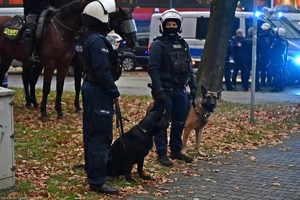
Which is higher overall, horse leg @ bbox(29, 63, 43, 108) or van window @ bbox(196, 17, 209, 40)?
van window @ bbox(196, 17, 209, 40)

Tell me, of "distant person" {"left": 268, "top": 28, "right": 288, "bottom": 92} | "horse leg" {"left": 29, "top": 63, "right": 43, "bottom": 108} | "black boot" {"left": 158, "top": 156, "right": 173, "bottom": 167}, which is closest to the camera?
"black boot" {"left": 158, "top": 156, "right": 173, "bottom": 167}

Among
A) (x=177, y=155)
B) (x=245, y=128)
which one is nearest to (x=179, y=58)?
(x=177, y=155)

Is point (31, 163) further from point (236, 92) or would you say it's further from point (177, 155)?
point (236, 92)

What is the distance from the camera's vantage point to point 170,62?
27.0ft

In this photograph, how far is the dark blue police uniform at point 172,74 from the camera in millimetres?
8180

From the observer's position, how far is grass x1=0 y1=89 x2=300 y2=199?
23.4ft

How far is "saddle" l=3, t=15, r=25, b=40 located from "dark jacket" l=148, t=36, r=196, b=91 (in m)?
4.69

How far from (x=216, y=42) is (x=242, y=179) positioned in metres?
7.10

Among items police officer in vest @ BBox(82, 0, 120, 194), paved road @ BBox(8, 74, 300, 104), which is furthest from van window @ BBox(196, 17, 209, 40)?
police officer in vest @ BBox(82, 0, 120, 194)

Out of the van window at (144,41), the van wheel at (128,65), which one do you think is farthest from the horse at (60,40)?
the van wheel at (128,65)

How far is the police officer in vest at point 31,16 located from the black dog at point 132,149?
5.17 meters

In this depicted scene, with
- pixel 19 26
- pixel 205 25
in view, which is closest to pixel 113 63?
pixel 19 26

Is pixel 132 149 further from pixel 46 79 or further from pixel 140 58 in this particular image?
pixel 140 58

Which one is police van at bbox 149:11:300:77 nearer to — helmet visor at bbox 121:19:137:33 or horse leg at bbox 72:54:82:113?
horse leg at bbox 72:54:82:113
